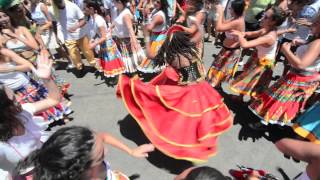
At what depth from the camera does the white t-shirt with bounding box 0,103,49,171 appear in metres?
Answer: 2.18

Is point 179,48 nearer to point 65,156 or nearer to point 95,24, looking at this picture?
point 95,24

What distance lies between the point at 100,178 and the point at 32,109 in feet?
2.86

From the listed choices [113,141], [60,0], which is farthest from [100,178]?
[60,0]

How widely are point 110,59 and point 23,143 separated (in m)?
3.18

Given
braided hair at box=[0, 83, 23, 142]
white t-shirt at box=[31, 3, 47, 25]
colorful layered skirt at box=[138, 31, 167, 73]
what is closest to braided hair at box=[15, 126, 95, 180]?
braided hair at box=[0, 83, 23, 142]

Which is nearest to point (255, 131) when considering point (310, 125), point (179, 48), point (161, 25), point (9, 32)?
point (310, 125)

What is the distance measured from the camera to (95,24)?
5180 millimetres

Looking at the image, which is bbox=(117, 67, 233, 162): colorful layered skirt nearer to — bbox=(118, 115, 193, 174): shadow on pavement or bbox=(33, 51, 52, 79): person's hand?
bbox=(118, 115, 193, 174): shadow on pavement

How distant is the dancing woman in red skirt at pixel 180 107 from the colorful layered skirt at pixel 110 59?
58.7 inches

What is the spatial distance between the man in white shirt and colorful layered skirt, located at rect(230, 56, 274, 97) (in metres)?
2.85

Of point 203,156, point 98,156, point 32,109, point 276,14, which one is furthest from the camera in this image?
point 276,14

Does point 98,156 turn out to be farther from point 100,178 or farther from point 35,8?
point 35,8

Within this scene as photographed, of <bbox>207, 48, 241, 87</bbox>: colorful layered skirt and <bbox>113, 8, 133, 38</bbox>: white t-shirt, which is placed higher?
<bbox>113, 8, 133, 38</bbox>: white t-shirt

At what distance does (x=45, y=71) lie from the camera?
2.30m
